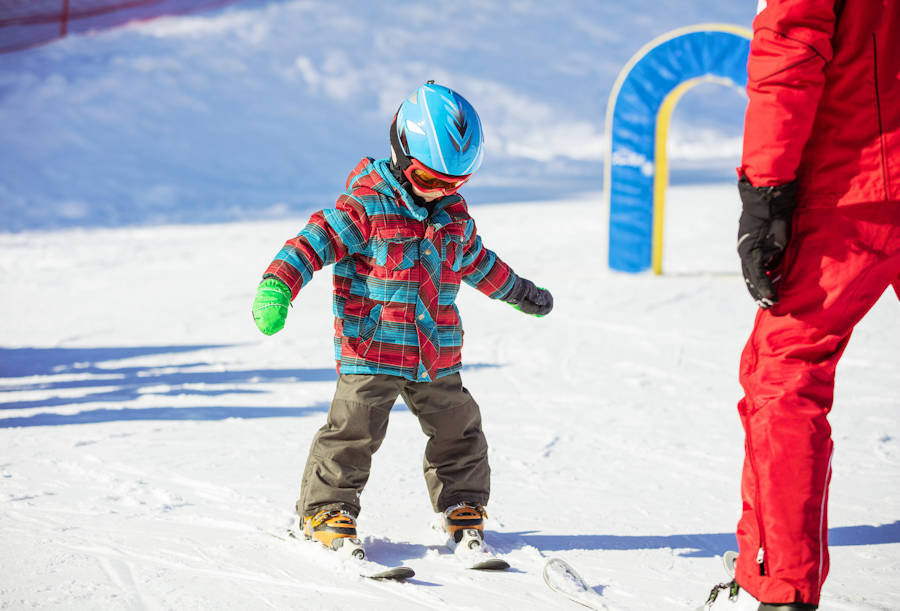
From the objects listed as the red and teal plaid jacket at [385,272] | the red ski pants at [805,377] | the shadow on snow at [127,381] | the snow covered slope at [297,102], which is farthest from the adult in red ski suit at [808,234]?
the snow covered slope at [297,102]

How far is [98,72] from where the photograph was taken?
Result: 20469mm

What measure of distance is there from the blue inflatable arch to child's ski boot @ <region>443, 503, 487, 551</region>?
20.0ft

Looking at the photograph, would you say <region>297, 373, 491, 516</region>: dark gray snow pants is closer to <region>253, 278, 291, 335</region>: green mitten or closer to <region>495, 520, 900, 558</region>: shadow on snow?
<region>495, 520, 900, 558</region>: shadow on snow

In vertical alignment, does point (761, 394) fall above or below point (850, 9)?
below

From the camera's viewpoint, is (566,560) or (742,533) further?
(566,560)

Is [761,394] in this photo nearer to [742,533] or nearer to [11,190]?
[742,533]

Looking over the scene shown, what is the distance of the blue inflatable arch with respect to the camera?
27.3 feet

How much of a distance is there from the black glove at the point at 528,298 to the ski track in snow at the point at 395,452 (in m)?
0.71

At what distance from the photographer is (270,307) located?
2.58 meters

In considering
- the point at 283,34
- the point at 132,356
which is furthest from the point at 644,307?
the point at 283,34

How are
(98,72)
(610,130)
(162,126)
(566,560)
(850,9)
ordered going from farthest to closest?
(98,72) < (162,126) < (610,130) < (566,560) < (850,9)

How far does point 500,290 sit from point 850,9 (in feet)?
4.71

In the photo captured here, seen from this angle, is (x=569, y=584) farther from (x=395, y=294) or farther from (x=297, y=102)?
(x=297, y=102)

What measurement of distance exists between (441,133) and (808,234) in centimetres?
106
